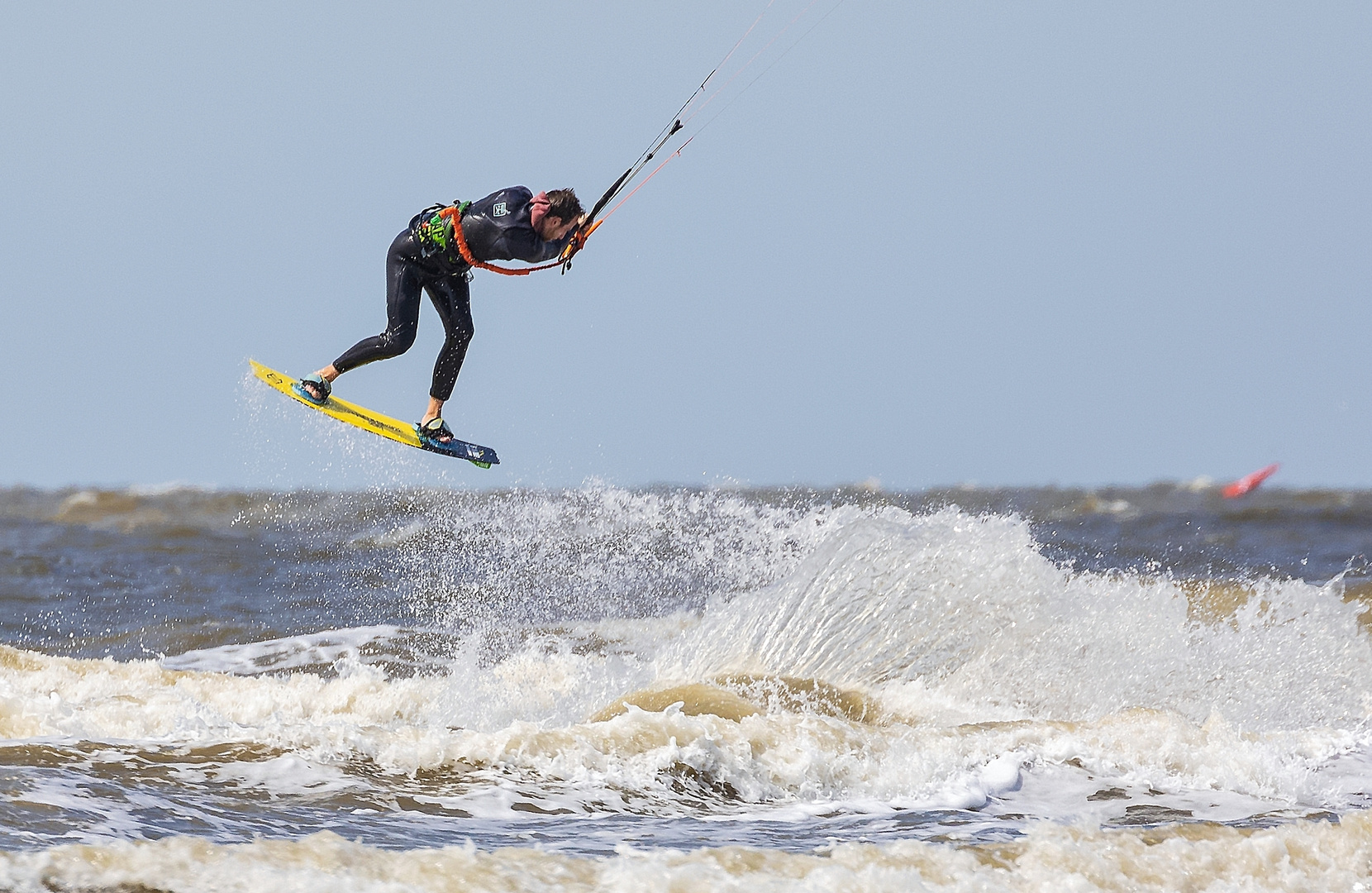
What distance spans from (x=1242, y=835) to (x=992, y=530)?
4.70 m

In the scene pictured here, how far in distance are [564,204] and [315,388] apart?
264 centimetres

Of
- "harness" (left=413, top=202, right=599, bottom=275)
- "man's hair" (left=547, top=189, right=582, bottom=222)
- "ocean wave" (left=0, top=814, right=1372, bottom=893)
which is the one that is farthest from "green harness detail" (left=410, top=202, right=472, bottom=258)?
"ocean wave" (left=0, top=814, right=1372, bottom=893)

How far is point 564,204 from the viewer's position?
8.49m

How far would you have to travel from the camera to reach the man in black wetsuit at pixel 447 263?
28.0 ft

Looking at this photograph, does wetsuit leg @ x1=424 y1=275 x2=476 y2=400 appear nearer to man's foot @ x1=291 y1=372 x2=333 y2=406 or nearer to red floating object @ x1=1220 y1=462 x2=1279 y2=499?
man's foot @ x1=291 y1=372 x2=333 y2=406

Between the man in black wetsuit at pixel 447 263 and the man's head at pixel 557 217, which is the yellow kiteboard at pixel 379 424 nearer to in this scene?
the man in black wetsuit at pixel 447 263

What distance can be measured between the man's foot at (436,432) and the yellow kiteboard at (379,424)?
3 centimetres

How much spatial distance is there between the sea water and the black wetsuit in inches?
97.6

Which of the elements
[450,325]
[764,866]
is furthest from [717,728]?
[450,325]

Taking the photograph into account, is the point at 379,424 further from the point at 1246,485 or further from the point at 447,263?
the point at 1246,485

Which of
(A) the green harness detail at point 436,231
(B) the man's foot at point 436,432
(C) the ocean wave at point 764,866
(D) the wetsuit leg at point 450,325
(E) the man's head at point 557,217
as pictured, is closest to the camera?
(C) the ocean wave at point 764,866

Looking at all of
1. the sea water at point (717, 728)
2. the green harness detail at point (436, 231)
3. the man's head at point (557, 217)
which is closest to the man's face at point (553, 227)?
the man's head at point (557, 217)

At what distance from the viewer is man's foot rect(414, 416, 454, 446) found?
32.2 ft

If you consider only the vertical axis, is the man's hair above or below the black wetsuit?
above
